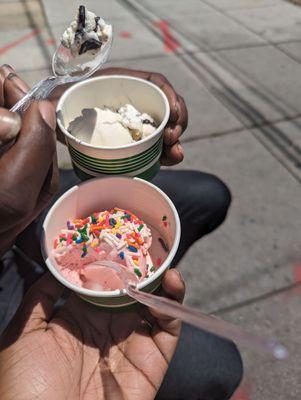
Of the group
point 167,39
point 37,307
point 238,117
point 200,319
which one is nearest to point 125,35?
point 167,39

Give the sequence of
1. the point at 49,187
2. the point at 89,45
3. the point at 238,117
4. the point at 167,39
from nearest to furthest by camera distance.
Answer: the point at 49,187 → the point at 89,45 → the point at 238,117 → the point at 167,39

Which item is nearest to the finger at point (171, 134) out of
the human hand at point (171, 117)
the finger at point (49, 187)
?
the human hand at point (171, 117)

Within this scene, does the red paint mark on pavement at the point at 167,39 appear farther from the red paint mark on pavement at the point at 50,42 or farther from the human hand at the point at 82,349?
the human hand at the point at 82,349

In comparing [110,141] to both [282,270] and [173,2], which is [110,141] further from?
[173,2]

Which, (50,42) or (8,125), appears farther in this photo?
(50,42)

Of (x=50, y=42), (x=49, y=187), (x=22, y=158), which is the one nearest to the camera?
(x=22, y=158)

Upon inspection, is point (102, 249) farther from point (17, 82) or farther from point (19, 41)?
point (19, 41)

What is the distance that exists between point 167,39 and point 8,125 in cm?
456

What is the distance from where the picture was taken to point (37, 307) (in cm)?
151

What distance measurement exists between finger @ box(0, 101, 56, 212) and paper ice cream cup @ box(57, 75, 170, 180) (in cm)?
28

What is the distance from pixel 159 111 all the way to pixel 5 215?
2.99 feet

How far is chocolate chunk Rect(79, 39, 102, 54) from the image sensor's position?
1.59m

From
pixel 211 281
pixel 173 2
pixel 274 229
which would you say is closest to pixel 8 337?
pixel 211 281

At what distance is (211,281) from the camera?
253cm
